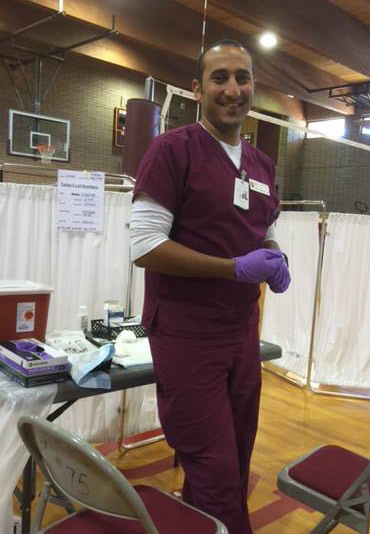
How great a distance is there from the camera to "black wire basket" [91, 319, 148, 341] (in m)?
1.95

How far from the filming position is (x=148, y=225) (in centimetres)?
117

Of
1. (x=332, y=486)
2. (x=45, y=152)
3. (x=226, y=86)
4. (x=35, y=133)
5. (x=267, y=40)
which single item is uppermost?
Result: (x=267, y=40)

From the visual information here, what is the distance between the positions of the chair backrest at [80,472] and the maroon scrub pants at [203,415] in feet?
0.96

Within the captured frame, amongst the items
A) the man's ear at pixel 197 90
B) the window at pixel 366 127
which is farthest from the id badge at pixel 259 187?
the window at pixel 366 127

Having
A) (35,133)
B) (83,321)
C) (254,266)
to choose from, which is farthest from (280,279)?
(35,133)

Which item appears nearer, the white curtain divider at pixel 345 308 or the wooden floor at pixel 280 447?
the wooden floor at pixel 280 447

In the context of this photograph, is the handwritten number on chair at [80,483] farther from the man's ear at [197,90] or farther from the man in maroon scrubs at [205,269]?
the man's ear at [197,90]

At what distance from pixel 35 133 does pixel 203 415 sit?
7.13 m

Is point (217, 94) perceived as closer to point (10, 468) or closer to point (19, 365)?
point (19, 365)

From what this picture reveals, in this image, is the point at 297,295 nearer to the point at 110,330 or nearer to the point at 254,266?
the point at 110,330

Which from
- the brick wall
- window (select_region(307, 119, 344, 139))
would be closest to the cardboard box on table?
the brick wall

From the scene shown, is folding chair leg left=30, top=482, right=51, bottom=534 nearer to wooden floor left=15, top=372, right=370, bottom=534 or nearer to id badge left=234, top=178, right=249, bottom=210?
id badge left=234, top=178, right=249, bottom=210

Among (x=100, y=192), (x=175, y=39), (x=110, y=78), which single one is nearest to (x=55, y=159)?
(x=110, y=78)

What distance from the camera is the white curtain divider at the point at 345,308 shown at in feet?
12.3
